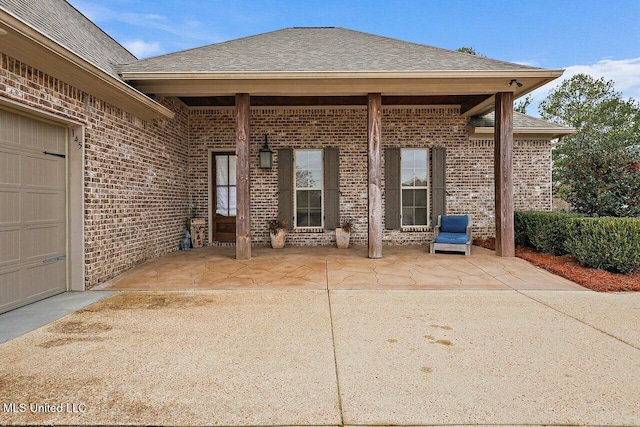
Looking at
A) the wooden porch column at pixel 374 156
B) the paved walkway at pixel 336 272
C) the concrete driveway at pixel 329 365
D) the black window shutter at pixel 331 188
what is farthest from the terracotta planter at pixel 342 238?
the concrete driveway at pixel 329 365

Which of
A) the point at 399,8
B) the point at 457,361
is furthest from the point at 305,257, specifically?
the point at 399,8

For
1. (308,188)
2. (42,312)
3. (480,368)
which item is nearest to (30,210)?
(42,312)

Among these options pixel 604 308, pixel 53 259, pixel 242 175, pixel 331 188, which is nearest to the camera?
pixel 604 308

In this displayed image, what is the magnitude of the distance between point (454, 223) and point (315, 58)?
4.62 m

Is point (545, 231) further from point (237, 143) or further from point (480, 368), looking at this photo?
point (237, 143)

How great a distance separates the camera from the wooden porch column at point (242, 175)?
6.40 metres

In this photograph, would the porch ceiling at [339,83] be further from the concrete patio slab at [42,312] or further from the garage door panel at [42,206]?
the concrete patio slab at [42,312]

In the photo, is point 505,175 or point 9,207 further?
point 505,175

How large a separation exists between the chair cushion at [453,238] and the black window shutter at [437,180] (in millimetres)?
1116

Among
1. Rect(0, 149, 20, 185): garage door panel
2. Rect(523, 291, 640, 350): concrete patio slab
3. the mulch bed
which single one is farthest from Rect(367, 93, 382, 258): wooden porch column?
Rect(0, 149, 20, 185): garage door panel

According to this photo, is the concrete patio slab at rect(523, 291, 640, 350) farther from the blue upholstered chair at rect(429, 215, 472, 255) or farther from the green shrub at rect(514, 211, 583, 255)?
the blue upholstered chair at rect(429, 215, 472, 255)

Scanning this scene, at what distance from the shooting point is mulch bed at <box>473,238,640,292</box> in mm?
4789

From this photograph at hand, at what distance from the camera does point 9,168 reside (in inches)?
145

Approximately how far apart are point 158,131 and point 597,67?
25.1m
